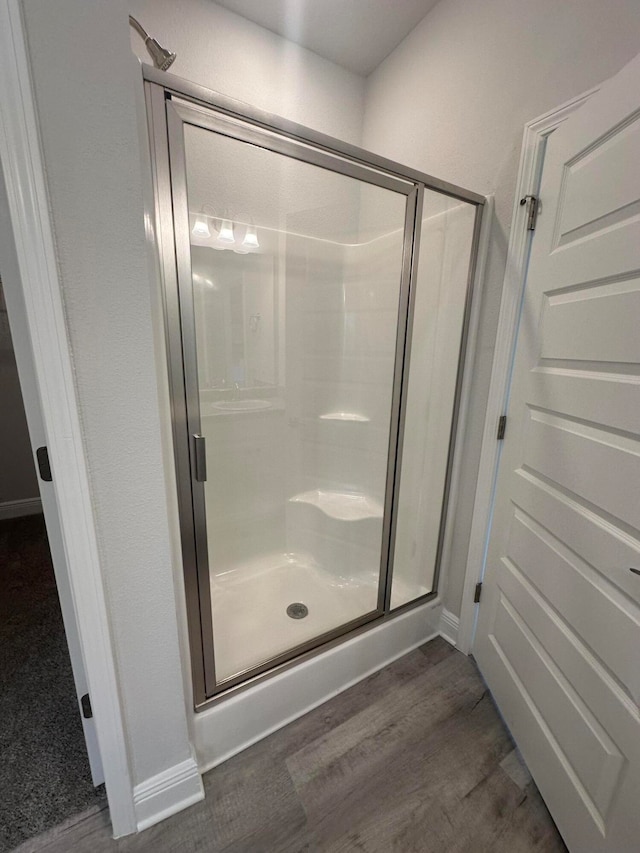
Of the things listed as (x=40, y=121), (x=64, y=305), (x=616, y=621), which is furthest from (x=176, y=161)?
(x=616, y=621)

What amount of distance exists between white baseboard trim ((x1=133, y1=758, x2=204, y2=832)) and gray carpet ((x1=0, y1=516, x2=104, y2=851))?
7.9 inches

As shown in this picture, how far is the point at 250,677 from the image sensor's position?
1.27 m

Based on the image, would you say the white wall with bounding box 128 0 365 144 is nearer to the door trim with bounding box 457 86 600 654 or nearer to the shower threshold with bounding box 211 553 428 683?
the door trim with bounding box 457 86 600 654

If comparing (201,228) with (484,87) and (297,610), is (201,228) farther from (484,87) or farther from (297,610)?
(297,610)

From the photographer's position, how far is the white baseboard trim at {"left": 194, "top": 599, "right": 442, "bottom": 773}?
120 cm

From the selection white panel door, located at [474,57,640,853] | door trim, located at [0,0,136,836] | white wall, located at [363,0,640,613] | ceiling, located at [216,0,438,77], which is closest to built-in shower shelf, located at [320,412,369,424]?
white wall, located at [363,0,640,613]

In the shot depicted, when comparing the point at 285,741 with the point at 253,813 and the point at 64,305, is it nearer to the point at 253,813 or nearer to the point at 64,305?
the point at 253,813

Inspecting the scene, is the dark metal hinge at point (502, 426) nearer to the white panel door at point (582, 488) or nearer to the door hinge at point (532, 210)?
the white panel door at point (582, 488)

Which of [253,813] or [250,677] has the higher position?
[250,677]

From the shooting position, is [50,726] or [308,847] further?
[50,726]

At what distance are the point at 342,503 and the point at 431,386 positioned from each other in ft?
3.02

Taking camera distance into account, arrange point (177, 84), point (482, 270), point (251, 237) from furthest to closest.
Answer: point (251, 237)
point (482, 270)
point (177, 84)

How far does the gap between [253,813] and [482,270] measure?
208 cm

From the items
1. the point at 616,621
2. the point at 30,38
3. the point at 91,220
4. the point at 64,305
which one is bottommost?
the point at 616,621
